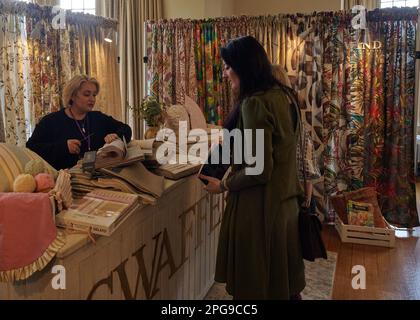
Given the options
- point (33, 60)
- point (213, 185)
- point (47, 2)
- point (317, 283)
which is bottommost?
point (317, 283)

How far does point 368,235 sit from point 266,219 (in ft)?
6.93

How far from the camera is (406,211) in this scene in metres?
3.56

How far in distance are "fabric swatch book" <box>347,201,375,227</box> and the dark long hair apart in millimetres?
2239

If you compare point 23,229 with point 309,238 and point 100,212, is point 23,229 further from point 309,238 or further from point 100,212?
point 309,238

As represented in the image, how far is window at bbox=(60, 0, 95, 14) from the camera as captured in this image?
445 centimetres

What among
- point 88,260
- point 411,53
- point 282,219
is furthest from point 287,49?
point 88,260

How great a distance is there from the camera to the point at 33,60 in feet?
9.82

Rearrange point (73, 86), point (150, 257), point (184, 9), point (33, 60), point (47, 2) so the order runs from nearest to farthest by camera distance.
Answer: point (150, 257) < point (73, 86) < point (33, 60) < point (47, 2) < point (184, 9)

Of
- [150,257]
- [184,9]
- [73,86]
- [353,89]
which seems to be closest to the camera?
[150,257]

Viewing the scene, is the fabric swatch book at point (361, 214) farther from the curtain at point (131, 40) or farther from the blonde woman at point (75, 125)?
the curtain at point (131, 40)

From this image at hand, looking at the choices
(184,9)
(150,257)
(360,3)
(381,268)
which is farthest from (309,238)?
(360,3)

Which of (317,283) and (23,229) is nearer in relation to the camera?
(23,229)

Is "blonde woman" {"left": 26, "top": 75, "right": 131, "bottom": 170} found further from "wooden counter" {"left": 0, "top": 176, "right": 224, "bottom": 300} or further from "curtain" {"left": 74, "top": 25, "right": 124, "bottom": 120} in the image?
"curtain" {"left": 74, "top": 25, "right": 124, "bottom": 120}

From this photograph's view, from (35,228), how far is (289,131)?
0.94 meters
